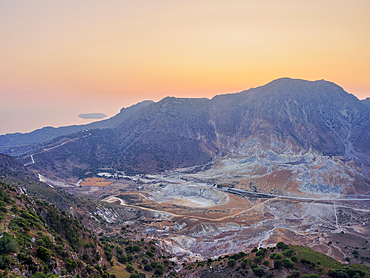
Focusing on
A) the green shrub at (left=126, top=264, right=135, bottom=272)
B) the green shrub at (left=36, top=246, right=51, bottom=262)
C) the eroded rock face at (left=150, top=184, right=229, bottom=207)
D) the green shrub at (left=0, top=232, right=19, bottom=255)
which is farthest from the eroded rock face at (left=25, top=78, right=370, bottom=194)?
the green shrub at (left=0, top=232, right=19, bottom=255)

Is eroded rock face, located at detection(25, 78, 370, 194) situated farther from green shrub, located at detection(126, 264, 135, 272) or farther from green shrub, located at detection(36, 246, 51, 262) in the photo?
green shrub, located at detection(36, 246, 51, 262)

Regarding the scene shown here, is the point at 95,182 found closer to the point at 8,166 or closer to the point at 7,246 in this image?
the point at 8,166

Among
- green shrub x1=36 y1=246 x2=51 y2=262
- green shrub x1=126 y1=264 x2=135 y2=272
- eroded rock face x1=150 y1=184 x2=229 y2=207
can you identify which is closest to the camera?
green shrub x1=36 y1=246 x2=51 y2=262

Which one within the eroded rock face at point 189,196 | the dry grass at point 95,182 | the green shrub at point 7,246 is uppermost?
the green shrub at point 7,246

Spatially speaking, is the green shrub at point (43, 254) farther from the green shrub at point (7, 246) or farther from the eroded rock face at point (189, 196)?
the eroded rock face at point (189, 196)

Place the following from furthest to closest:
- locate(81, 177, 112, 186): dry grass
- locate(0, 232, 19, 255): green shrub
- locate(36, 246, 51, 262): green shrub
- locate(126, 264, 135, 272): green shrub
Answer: locate(81, 177, 112, 186): dry grass → locate(126, 264, 135, 272): green shrub → locate(36, 246, 51, 262): green shrub → locate(0, 232, 19, 255): green shrub

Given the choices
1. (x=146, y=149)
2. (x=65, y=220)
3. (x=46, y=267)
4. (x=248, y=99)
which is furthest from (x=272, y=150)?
(x=46, y=267)

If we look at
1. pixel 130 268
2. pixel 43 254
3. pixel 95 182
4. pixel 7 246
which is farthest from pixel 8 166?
pixel 7 246

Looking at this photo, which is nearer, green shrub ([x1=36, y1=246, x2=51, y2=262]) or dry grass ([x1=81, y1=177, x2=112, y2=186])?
green shrub ([x1=36, y1=246, x2=51, y2=262])

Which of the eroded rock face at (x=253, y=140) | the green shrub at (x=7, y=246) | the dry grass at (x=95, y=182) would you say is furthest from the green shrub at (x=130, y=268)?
the dry grass at (x=95, y=182)

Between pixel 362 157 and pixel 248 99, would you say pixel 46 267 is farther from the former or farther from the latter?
pixel 248 99

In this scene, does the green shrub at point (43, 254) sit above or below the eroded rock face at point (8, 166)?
below

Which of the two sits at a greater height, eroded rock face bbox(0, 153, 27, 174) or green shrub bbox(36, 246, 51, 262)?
eroded rock face bbox(0, 153, 27, 174)
